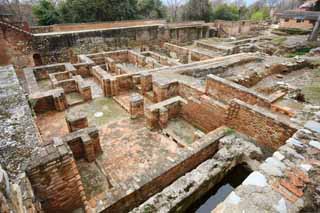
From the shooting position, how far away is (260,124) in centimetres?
411

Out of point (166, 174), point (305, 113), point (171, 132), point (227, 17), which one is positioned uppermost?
point (227, 17)

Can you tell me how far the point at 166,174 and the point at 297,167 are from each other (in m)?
2.01

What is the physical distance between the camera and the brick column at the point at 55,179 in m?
2.31

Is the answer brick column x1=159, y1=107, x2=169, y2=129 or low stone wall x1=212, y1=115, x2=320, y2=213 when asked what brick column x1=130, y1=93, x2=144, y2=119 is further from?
low stone wall x1=212, y1=115, x2=320, y2=213

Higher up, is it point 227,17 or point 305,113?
point 227,17

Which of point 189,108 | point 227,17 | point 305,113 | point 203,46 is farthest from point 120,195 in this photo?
point 227,17

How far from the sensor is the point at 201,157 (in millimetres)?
3922

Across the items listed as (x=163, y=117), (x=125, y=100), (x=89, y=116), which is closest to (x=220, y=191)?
(x=163, y=117)

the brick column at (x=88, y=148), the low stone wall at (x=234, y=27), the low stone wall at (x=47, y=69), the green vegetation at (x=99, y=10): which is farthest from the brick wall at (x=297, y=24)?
the brick column at (x=88, y=148)

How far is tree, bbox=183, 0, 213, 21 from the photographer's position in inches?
877

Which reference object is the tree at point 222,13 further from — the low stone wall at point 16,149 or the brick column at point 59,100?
the low stone wall at point 16,149

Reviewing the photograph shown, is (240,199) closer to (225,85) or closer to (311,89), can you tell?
(225,85)

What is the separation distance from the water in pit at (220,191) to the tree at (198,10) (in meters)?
23.3

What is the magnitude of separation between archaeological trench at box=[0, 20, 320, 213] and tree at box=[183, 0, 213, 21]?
1568cm
